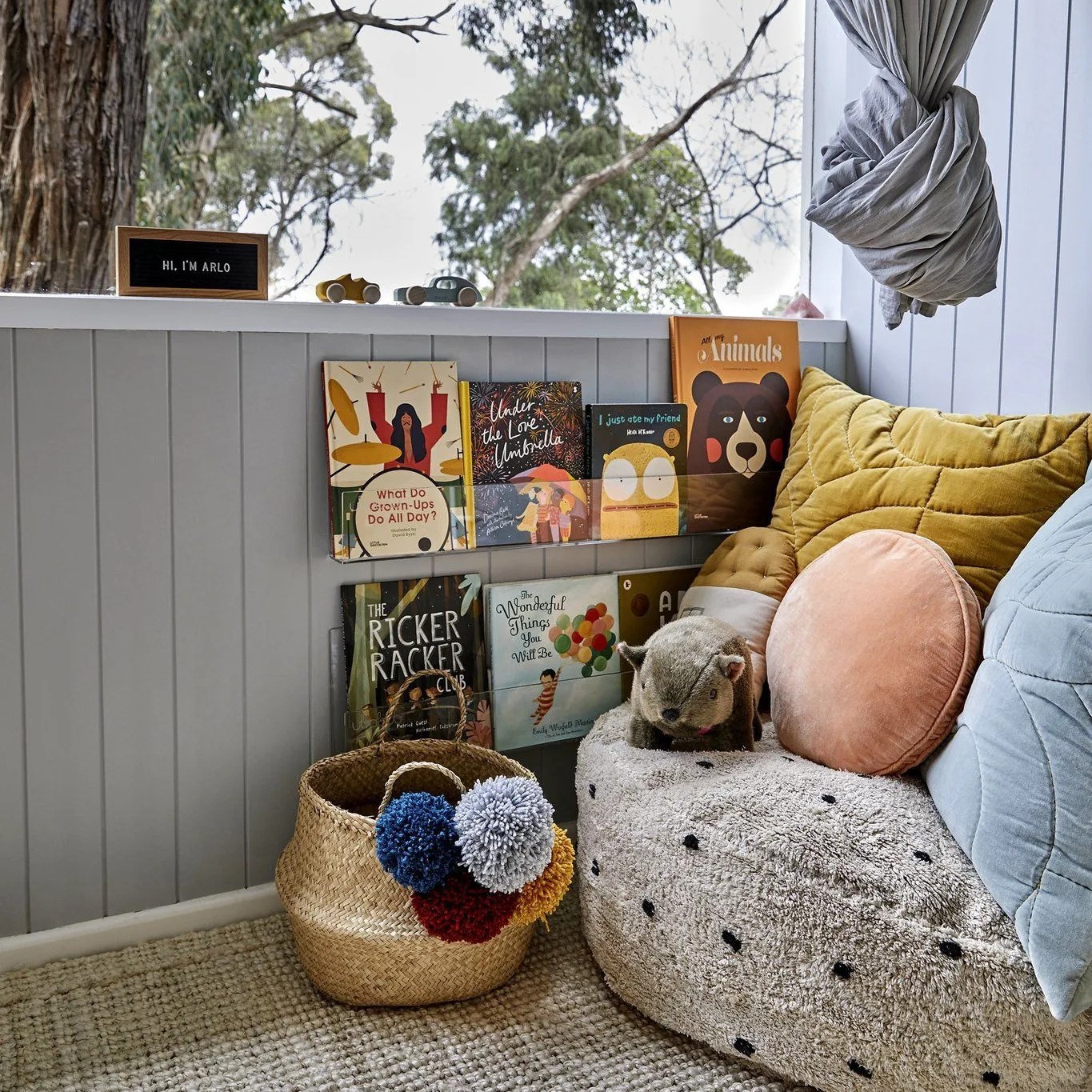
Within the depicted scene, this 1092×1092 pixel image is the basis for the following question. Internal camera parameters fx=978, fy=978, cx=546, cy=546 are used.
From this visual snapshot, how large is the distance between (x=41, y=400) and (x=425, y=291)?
65cm

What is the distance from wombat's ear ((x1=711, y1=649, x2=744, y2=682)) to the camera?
149 cm

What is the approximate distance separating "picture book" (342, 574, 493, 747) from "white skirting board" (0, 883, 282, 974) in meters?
0.33

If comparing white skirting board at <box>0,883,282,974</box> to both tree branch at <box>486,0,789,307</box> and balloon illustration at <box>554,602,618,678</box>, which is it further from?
tree branch at <box>486,0,789,307</box>

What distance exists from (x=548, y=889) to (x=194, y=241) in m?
1.14

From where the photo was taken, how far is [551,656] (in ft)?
6.12

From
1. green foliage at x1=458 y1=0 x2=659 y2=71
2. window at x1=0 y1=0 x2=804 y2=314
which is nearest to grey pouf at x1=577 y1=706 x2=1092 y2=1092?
window at x1=0 y1=0 x2=804 y2=314

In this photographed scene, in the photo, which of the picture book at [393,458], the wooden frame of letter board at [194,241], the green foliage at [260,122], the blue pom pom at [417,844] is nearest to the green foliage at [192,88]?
the green foliage at [260,122]

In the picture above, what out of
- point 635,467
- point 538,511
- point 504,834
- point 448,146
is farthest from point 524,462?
point 504,834

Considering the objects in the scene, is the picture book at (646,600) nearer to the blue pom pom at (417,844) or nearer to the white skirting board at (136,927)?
the blue pom pom at (417,844)

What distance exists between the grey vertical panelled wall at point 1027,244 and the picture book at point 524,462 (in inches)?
28.7

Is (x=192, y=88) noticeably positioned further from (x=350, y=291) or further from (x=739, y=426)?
(x=739, y=426)

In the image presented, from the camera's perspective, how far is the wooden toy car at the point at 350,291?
1.65 metres

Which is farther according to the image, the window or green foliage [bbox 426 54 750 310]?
green foliage [bbox 426 54 750 310]

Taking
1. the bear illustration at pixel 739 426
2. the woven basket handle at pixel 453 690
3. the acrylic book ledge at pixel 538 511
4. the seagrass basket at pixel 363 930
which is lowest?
the seagrass basket at pixel 363 930
